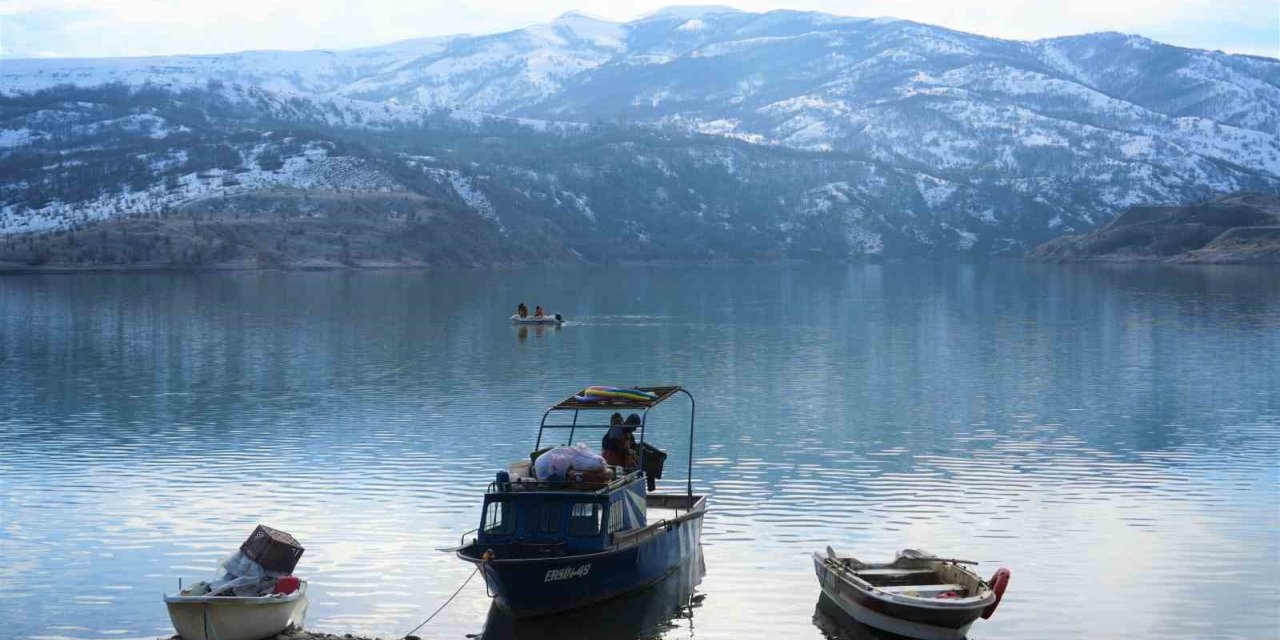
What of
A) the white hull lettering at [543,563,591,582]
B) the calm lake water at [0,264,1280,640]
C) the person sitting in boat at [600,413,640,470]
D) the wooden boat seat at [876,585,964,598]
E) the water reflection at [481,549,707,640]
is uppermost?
the person sitting in boat at [600,413,640,470]

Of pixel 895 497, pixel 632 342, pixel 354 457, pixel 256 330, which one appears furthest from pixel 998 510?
pixel 256 330

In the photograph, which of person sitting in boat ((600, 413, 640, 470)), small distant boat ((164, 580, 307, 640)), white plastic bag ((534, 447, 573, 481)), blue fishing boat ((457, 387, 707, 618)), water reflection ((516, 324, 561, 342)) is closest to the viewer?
small distant boat ((164, 580, 307, 640))

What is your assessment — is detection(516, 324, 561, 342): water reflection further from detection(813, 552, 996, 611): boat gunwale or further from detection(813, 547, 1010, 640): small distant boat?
detection(813, 552, 996, 611): boat gunwale

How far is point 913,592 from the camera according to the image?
104 ft

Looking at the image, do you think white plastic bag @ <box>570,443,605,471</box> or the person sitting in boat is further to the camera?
the person sitting in boat

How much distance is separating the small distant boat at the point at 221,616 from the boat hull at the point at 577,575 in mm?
4612

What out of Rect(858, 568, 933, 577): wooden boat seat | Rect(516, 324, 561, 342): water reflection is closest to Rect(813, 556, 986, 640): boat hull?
Rect(858, 568, 933, 577): wooden boat seat

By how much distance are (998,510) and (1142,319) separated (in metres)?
86.4

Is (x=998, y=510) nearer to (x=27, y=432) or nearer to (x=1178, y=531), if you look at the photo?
(x=1178, y=531)

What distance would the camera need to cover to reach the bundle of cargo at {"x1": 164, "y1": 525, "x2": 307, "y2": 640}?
28.6m

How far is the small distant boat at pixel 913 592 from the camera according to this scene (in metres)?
30.0

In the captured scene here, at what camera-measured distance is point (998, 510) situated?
44.1 metres

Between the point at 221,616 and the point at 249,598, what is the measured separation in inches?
23.5

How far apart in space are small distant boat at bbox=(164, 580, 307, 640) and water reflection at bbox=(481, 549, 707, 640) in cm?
505
